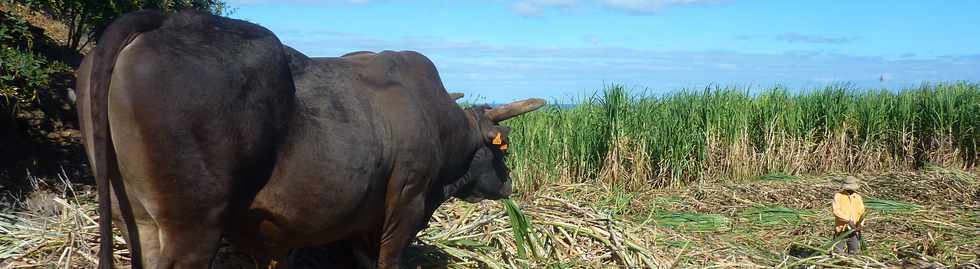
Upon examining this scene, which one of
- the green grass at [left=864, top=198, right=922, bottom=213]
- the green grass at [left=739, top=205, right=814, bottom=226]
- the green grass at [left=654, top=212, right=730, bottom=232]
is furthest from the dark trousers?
the green grass at [left=864, top=198, right=922, bottom=213]

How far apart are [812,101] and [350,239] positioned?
1134 centimetres

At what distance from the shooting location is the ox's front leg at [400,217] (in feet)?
13.6

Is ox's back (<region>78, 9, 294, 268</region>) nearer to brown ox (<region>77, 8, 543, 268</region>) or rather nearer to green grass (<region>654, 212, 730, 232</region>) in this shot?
brown ox (<region>77, 8, 543, 268</region>)

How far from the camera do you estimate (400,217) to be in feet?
14.0

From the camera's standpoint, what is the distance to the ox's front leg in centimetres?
415

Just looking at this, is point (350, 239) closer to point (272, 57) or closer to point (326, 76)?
point (326, 76)

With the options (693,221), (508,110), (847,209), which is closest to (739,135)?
(693,221)

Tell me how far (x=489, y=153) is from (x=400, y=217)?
128 centimetres

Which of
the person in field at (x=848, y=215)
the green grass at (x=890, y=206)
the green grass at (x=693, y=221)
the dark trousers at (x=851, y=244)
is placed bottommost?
the green grass at (x=693, y=221)

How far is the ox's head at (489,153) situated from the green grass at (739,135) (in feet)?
18.9

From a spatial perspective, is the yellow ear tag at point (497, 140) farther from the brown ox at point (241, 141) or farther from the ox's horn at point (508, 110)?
the brown ox at point (241, 141)

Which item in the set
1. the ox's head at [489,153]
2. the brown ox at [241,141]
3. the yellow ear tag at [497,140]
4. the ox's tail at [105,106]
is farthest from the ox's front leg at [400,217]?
the ox's tail at [105,106]

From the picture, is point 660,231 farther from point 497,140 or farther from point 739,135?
point 739,135

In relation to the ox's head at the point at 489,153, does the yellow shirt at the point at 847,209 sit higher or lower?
lower
